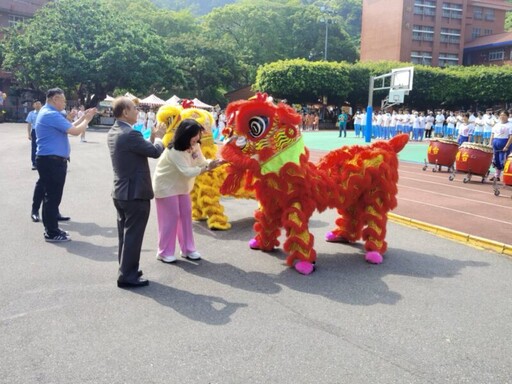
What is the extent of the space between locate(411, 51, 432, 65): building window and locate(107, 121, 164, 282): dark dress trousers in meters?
57.4

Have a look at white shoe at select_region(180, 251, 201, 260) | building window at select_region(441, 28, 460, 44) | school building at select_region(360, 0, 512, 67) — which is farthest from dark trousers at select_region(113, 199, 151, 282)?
building window at select_region(441, 28, 460, 44)

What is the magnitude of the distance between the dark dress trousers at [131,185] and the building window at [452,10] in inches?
2389

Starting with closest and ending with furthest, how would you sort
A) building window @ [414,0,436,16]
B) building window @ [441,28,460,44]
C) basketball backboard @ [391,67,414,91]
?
basketball backboard @ [391,67,414,91], building window @ [414,0,436,16], building window @ [441,28,460,44]

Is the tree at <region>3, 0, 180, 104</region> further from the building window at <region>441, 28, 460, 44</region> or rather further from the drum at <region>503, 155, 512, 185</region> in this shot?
the building window at <region>441, 28, 460, 44</region>

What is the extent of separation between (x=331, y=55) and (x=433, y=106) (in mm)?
17850

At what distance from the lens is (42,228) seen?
704 centimetres

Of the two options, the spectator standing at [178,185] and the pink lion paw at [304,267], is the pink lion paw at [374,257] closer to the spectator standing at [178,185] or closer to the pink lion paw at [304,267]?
the pink lion paw at [304,267]

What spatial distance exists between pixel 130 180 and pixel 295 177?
1.80m

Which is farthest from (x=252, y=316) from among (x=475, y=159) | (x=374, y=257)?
(x=475, y=159)

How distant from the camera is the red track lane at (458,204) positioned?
7.56m

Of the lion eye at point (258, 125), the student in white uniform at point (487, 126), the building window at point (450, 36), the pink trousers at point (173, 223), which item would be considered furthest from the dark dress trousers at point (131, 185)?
the building window at point (450, 36)

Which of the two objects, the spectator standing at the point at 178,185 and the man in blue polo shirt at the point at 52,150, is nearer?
the spectator standing at the point at 178,185

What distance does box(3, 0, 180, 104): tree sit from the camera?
34250 mm

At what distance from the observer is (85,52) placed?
35.4m
